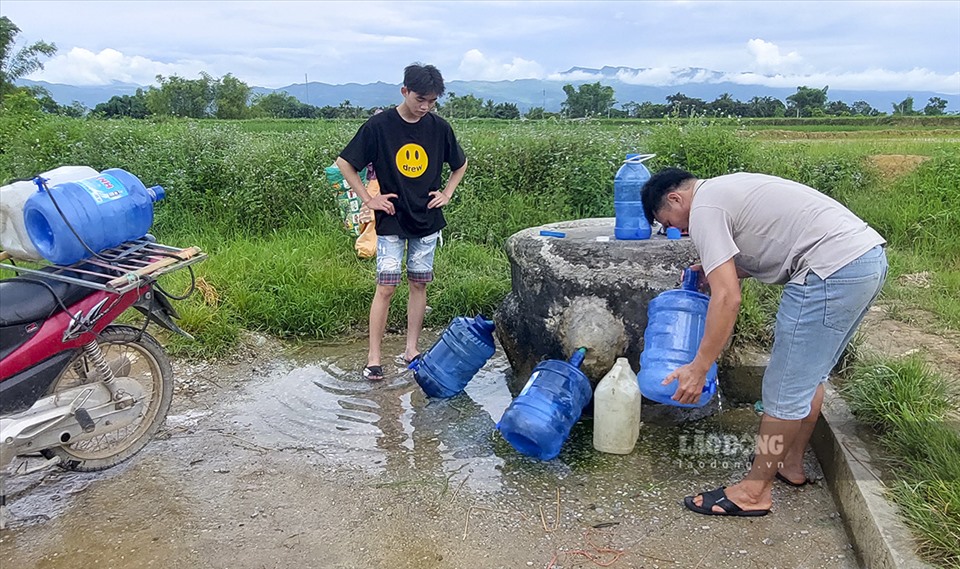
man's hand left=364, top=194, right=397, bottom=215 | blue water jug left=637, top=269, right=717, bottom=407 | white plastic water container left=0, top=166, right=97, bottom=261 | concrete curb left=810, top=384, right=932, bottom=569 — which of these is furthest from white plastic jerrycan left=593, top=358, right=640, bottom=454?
white plastic water container left=0, top=166, right=97, bottom=261

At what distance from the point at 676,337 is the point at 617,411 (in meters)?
0.53

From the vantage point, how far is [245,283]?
5617 mm

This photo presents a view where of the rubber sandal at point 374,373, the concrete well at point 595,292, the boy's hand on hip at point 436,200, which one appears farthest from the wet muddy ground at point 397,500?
the boy's hand on hip at point 436,200

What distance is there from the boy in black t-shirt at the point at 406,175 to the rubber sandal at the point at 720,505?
2.16 metres

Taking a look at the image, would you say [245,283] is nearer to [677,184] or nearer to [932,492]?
[677,184]

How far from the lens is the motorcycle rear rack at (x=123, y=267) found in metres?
2.95

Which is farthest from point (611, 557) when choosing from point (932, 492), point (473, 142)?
point (473, 142)

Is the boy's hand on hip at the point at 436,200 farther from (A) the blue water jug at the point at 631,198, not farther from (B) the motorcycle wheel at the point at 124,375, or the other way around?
(B) the motorcycle wheel at the point at 124,375

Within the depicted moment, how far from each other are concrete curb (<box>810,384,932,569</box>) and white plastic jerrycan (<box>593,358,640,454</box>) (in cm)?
87

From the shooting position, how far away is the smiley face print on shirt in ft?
14.2

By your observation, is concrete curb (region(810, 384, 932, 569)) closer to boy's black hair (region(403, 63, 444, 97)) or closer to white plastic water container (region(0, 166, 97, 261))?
boy's black hair (region(403, 63, 444, 97))

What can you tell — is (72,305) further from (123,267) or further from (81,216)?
(81,216)

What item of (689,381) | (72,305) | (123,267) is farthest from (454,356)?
(72,305)

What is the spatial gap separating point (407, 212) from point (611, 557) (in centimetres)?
240
